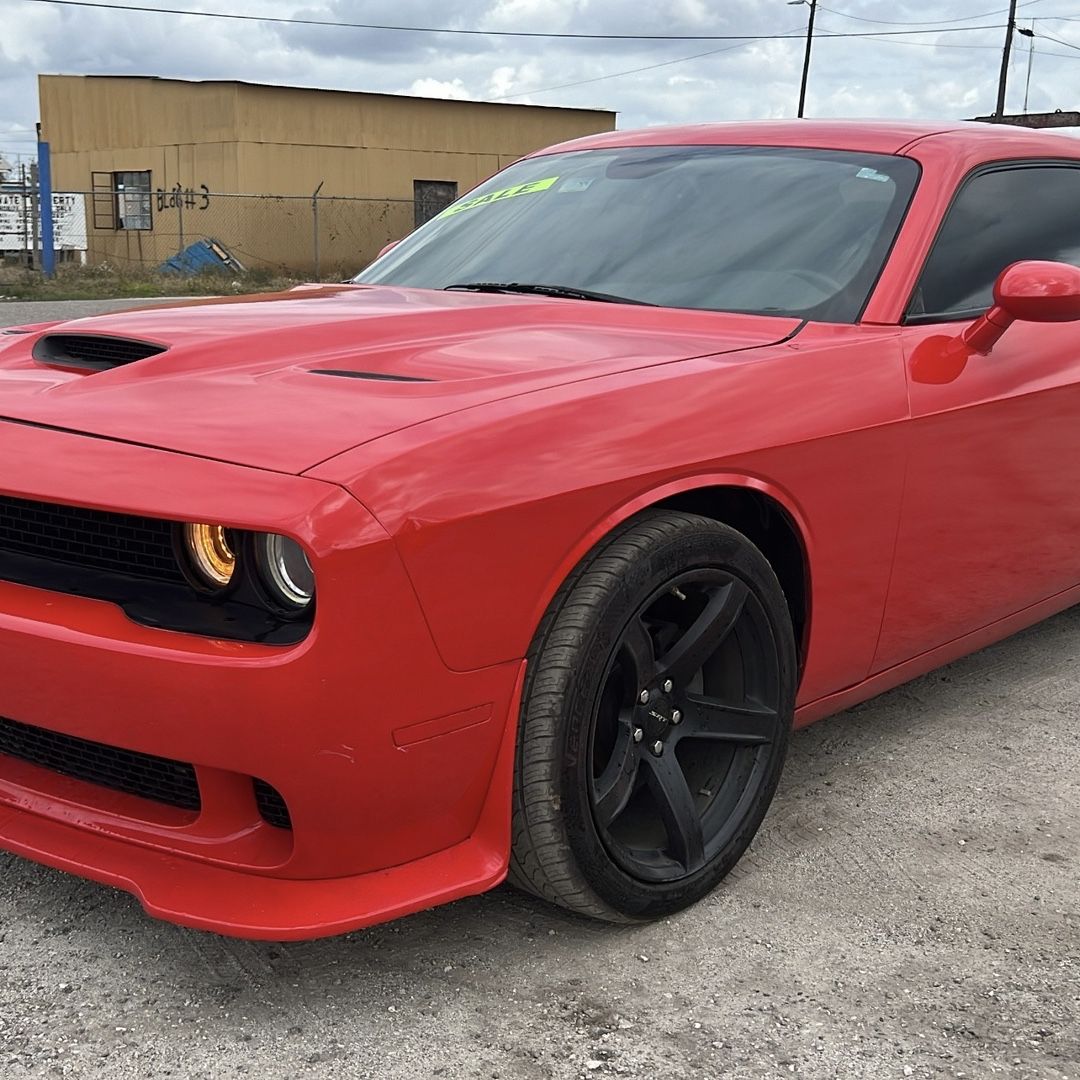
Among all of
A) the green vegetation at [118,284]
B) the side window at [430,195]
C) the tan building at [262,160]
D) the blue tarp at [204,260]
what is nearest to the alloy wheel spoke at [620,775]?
the green vegetation at [118,284]

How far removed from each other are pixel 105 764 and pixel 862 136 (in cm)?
230

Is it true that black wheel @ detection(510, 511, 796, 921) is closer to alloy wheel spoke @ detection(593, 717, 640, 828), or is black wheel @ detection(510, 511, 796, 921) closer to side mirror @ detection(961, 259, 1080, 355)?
alloy wheel spoke @ detection(593, 717, 640, 828)

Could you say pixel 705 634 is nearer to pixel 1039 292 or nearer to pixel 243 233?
pixel 1039 292

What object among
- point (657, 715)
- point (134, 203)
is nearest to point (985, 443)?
point (657, 715)

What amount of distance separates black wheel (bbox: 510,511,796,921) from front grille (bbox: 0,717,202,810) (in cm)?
53

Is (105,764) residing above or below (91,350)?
below

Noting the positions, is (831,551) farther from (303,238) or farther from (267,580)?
(303,238)

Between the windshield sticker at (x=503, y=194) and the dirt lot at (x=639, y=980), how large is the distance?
180 centimetres

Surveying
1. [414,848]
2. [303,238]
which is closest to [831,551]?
[414,848]

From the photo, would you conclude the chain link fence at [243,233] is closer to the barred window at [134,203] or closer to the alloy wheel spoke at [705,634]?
the barred window at [134,203]

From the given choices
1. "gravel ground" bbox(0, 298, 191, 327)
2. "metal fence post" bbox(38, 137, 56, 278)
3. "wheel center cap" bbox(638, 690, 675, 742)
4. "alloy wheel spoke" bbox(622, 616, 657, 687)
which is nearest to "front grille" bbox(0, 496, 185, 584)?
"alloy wheel spoke" bbox(622, 616, 657, 687)

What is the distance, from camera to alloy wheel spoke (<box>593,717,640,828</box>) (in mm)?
2277

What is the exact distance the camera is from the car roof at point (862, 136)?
3266 millimetres

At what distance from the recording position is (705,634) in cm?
237
